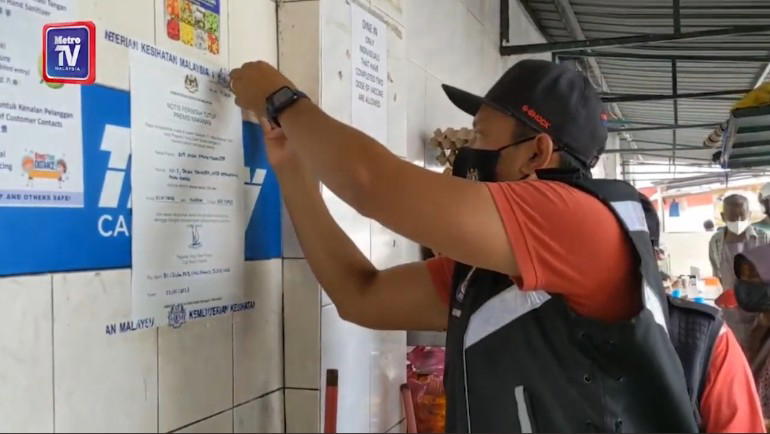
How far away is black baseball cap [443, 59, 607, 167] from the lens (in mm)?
1216

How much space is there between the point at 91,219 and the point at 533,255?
60 cm

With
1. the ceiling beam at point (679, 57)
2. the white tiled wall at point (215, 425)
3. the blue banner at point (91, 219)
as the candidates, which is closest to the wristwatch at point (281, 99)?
the blue banner at point (91, 219)

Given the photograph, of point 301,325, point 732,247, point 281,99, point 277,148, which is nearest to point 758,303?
point 732,247

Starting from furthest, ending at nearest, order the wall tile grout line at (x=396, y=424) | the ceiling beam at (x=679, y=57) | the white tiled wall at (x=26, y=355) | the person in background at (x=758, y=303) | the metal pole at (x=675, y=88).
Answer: the metal pole at (x=675, y=88), the ceiling beam at (x=679, y=57), the person in background at (x=758, y=303), the wall tile grout line at (x=396, y=424), the white tiled wall at (x=26, y=355)

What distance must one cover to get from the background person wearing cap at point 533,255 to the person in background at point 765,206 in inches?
75.8

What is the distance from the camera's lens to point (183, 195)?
1166mm

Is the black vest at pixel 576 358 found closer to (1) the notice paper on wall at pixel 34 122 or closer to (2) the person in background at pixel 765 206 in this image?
(1) the notice paper on wall at pixel 34 122

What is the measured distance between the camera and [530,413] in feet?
3.63

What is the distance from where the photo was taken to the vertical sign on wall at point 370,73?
156 centimetres

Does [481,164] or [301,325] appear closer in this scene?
[481,164]

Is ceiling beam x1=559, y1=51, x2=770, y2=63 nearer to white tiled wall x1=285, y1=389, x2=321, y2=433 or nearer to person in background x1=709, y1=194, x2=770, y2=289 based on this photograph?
person in background x1=709, y1=194, x2=770, y2=289

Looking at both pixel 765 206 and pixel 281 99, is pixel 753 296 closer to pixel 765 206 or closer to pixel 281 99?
pixel 765 206

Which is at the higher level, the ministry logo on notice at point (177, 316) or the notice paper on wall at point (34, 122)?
the notice paper on wall at point (34, 122)

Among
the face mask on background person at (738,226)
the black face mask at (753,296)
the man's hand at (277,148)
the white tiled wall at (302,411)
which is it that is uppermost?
the man's hand at (277,148)
